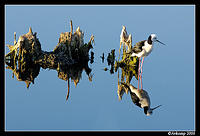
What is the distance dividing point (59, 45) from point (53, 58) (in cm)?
55

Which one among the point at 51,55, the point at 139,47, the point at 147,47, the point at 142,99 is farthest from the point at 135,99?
the point at 51,55

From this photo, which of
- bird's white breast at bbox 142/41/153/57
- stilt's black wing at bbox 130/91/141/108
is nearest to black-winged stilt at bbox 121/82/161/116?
stilt's black wing at bbox 130/91/141/108

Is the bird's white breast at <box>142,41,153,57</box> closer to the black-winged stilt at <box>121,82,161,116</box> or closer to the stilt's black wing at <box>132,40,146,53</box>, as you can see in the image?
the stilt's black wing at <box>132,40,146,53</box>

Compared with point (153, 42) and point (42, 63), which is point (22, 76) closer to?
point (42, 63)

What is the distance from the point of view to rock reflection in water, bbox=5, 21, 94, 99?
36.1ft

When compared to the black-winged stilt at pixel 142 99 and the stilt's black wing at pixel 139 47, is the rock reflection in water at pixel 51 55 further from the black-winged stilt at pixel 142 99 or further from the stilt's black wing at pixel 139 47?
the black-winged stilt at pixel 142 99

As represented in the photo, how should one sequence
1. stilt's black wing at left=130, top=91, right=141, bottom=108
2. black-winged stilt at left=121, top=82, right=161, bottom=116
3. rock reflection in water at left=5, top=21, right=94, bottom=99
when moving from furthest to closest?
rock reflection in water at left=5, top=21, right=94, bottom=99, stilt's black wing at left=130, top=91, right=141, bottom=108, black-winged stilt at left=121, top=82, right=161, bottom=116

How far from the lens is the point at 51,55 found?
A: 11.5m

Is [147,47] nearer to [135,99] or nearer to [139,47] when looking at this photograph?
[139,47]

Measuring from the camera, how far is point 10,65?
11.4 meters

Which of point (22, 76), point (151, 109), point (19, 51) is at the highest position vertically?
point (19, 51)

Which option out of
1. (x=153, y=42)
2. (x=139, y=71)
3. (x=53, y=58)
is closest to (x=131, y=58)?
(x=139, y=71)

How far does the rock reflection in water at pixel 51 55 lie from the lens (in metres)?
11.0

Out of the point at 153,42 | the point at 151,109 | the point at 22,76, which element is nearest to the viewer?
the point at 151,109
